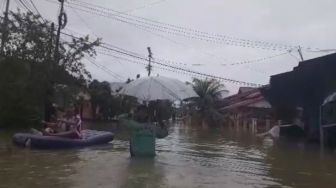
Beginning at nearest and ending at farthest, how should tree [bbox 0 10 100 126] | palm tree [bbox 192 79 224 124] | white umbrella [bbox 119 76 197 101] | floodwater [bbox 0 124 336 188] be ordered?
1. floodwater [bbox 0 124 336 188]
2. white umbrella [bbox 119 76 197 101]
3. tree [bbox 0 10 100 126]
4. palm tree [bbox 192 79 224 124]

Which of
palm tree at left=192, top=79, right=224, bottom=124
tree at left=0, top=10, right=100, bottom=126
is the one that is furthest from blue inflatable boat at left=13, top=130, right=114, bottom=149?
palm tree at left=192, top=79, right=224, bottom=124

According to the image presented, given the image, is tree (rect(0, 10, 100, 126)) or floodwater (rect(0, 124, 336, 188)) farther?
tree (rect(0, 10, 100, 126))

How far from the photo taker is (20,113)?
3116cm

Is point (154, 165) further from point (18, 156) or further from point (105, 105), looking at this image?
point (105, 105)

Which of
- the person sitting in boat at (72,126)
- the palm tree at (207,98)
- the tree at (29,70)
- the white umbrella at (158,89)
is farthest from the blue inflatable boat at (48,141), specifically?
the palm tree at (207,98)

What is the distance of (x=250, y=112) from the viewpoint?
163ft

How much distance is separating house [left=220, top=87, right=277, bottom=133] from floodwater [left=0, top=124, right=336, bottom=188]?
982 inches

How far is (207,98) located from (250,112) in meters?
4.26

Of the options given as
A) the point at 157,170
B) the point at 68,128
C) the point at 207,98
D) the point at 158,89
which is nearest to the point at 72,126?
the point at 68,128

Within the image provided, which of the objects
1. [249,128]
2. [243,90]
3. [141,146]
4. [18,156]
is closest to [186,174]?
[141,146]

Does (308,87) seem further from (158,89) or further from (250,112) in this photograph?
(250,112)

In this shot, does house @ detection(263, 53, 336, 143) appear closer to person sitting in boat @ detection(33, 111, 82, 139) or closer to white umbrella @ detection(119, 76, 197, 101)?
white umbrella @ detection(119, 76, 197, 101)

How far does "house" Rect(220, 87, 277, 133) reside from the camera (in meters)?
43.7

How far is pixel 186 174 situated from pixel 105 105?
38.3m
